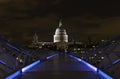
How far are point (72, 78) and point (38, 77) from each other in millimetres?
1029

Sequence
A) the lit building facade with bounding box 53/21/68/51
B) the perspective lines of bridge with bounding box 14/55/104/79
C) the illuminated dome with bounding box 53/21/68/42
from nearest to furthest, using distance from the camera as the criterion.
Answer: the perspective lines of bridge with bounding box 14/55/104/79 < the lit building facade with bounding box 53/21/68/51 < the illuminated dome with bounding box 53/21/68/42

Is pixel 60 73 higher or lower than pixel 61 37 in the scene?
higher

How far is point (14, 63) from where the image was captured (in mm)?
14281

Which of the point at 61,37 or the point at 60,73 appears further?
the point at 61,37

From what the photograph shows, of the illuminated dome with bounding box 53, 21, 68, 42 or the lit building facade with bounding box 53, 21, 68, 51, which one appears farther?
the illuminated dome with bounding box 53, 21, 68, 42

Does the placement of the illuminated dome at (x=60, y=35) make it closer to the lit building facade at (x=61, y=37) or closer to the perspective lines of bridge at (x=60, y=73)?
the lit building facade at (x=61, y=37)

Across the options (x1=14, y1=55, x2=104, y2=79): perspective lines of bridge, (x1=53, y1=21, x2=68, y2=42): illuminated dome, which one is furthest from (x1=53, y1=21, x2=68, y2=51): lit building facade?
(x1=14, y1=55, x2=104, y2=79): perspective lines of bridge

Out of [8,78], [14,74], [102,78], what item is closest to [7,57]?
[14,74]

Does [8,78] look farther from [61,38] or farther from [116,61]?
[61,38]

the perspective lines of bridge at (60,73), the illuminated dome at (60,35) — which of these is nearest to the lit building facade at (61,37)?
the illuminated dome at (60,35)

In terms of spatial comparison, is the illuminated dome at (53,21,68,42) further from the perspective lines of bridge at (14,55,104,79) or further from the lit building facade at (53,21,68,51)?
the perspective lines of bridge at (14,55,104,79)

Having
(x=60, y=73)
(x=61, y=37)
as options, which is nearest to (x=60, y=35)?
(x=61, y=37)

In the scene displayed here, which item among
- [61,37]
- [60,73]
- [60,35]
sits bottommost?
[61,37]

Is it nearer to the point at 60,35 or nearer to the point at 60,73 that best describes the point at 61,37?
the point at 60,35
